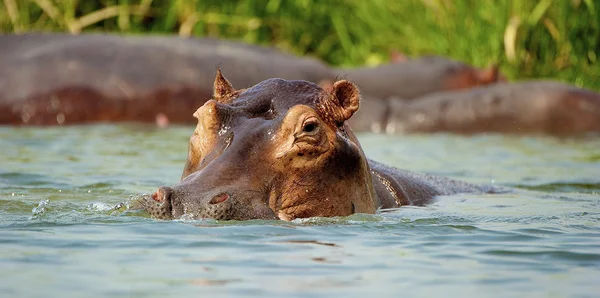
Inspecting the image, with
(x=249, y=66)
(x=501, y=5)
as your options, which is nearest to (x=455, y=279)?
(x=249, y=66)

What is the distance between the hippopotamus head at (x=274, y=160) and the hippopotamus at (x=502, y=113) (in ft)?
26.2

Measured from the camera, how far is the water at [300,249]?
13.0ft

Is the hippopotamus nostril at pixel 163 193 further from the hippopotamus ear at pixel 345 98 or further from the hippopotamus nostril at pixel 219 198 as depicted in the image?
the hippopotamus ear at pixel 345 98

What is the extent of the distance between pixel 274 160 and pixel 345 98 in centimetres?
62

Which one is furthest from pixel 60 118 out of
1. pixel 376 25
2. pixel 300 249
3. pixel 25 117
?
pixel 300 249

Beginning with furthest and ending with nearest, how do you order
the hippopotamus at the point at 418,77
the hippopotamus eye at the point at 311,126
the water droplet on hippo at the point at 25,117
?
1. the hippopotamus at the point at 418,77
2. the water droplet on hippo at the point at 25,117
3. the hippopotamus eye at the point at 311,126

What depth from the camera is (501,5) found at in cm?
1515

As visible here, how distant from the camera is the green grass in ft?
50.1

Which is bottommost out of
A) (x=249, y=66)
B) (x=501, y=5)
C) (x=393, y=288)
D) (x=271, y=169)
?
(x=393, y=288)

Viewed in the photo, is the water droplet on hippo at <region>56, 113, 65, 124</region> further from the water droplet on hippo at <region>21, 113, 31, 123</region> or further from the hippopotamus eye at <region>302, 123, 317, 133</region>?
the hippopotamus eye at <region>302, 123, 317, 133</region>

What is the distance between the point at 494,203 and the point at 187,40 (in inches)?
324

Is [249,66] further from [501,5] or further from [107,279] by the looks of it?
[107,279]

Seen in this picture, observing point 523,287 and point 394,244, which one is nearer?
point 523,287

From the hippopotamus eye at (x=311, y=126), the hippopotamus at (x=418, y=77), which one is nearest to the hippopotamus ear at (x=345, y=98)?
the hippopotamus eye at (x=311, y=126)
